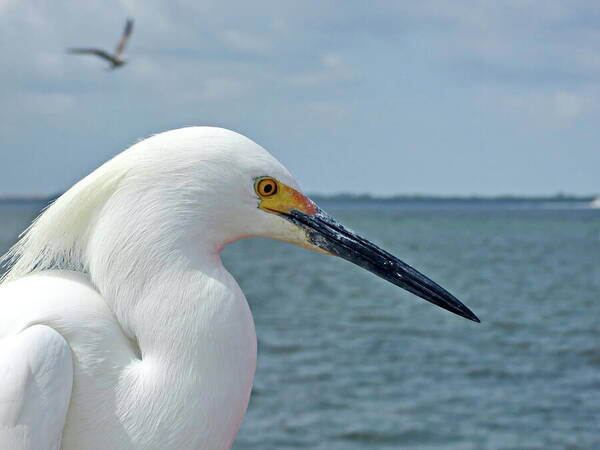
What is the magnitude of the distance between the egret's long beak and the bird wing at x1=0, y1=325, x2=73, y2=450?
0.80 m

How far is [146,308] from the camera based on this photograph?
274 centimetres

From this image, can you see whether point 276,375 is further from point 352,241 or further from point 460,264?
point 460,264

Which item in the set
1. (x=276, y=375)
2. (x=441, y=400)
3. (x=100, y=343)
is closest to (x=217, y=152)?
(x=100, y=343)

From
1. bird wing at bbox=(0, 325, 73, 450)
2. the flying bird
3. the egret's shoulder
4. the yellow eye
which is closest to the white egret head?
the yellow eye

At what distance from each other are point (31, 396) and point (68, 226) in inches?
21.4

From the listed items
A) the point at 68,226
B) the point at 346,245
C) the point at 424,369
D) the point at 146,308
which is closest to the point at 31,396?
the point at 146,308

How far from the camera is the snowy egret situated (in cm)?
271

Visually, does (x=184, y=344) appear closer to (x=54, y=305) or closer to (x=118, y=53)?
(x=54, y=305)

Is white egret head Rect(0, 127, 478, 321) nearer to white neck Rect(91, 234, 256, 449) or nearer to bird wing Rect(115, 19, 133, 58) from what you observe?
white neck Rect(91, 234, 256, 449)

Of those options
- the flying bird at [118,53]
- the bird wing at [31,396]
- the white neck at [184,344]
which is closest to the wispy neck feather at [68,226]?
the white neck at [184,344]

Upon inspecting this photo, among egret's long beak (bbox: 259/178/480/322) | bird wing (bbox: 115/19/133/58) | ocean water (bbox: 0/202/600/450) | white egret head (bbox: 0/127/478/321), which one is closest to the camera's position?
white egret head (bbox: 0/127/478/321)

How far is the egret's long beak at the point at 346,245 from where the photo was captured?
292 centimetres

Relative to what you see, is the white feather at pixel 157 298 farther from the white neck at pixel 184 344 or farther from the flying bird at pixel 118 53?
the flying bird at pixel 118 53

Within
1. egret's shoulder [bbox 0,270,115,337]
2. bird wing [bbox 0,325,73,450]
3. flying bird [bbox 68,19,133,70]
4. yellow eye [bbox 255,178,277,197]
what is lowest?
bird wing [bbox 0,325,73,450]
